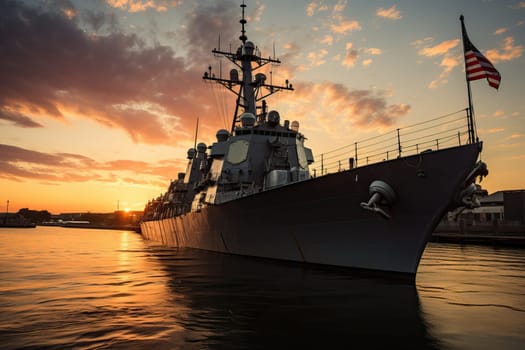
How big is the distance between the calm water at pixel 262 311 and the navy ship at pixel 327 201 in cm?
92

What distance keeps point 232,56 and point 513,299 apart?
2015 cm

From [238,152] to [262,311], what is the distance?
36.8 ft

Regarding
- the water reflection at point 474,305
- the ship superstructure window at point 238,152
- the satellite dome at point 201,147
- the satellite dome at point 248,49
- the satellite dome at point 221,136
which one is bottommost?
the water reflection at point 474,305

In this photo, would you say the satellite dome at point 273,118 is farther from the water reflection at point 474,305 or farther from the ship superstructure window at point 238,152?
the water reflection at point 474,305

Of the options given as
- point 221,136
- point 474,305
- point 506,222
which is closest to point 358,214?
point 474,305

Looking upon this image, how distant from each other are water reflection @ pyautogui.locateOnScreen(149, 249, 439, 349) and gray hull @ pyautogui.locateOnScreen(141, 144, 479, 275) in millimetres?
693

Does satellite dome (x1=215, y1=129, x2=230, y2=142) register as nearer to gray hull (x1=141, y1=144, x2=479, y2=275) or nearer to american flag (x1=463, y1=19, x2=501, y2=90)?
gray hull (x1=141, y1=144, x2=479, y2=275)

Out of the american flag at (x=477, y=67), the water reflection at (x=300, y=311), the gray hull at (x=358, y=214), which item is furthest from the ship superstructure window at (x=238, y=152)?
the american flag at (x=477, y=67)

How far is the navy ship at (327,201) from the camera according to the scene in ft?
28.6

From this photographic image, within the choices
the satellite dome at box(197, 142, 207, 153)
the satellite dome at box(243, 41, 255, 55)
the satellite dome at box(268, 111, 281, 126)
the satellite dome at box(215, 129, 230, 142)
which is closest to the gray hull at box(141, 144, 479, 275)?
the satellite dome at box(268, 111, 281, 126)

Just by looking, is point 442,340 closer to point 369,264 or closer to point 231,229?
point 369,264

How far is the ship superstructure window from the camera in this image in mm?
16906

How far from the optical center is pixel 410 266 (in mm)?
9062

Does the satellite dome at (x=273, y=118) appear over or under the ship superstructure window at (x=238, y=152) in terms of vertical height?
over
